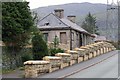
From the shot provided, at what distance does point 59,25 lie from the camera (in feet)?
159

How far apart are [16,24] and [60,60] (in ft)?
13.6

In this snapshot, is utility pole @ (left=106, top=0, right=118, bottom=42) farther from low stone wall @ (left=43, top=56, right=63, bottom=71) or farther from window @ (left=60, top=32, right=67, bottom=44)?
low stone wall @ (left=43, top=56, right=63, bottom=71)

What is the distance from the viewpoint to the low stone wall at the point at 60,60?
21.4 m

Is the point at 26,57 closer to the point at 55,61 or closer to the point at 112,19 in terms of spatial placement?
the point at 55,61

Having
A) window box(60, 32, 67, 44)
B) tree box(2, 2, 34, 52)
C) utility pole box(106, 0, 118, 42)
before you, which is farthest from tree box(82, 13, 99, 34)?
tree box(2, 2, 34, 52)

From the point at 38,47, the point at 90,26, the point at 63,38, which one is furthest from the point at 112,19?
the point at 90,26

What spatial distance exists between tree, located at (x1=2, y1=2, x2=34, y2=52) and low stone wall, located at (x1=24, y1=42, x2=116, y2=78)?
2.98m

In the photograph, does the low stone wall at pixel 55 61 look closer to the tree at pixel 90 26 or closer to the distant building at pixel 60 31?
the distant building at pixel 60 31

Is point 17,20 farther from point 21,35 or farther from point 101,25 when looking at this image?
point 101,25

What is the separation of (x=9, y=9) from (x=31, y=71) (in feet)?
21.6

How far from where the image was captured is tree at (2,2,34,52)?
1003 inches

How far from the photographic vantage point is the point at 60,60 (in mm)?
26141

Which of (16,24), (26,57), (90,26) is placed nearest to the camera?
(16,24)

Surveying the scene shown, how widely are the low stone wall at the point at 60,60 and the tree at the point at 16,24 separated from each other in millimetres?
2982
